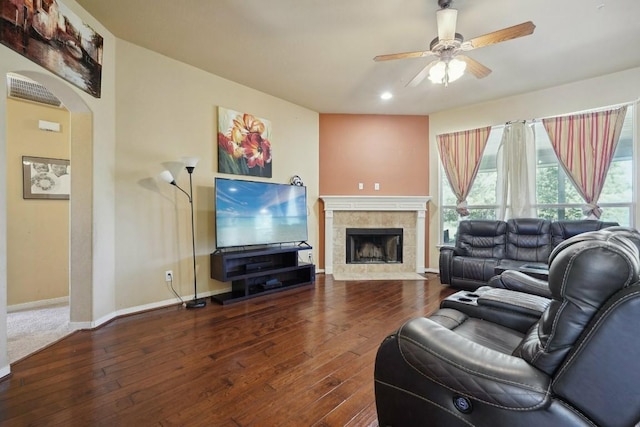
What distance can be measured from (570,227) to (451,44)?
10.1 ft

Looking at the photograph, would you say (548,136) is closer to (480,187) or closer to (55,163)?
(480,187)

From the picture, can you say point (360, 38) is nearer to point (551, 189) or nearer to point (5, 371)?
point (551, 189)

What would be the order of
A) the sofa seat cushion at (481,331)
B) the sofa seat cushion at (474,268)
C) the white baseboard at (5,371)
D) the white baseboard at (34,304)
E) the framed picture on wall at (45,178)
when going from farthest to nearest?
the sofa seat cushion at (474,268)
the framed picture on wall at (45,178)
the white baseboard at (34,304)
the white baseboard at (5,371)
the sofa seat cushion at (481,331)

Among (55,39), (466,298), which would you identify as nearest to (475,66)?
(466,298)

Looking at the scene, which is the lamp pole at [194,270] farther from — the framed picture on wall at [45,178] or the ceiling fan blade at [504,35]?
the ceiling fan blade at [504,35]

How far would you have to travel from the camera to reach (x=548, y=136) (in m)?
4.14

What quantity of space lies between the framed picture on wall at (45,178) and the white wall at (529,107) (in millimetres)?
→ 5513

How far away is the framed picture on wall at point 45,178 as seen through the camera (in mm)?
3334

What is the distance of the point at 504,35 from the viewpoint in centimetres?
216

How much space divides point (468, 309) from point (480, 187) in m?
3.67

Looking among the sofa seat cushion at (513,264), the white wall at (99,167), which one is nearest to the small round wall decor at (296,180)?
the white wall at (99,167)

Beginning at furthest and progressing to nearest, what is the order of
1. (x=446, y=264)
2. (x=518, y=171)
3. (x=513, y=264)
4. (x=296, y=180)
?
(x=296, y=180) < (x=518, y=171) < (x=446, y=264) < (x=513, y=264)

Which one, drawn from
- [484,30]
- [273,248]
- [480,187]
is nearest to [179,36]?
[273,248]

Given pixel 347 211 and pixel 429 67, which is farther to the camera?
pixel 347 211
